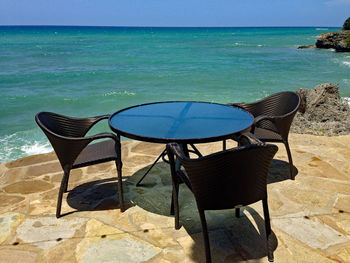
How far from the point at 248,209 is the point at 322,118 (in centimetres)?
395

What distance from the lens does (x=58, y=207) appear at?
8.98 ft

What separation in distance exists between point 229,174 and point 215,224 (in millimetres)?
830

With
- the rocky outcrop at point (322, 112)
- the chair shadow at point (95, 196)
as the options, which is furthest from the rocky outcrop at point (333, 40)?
the chair shadow at point (95, 196)

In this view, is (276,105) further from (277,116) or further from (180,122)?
(180,122)

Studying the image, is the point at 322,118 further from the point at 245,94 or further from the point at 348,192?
the point at 245,94

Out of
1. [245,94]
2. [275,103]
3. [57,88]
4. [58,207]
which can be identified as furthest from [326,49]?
[58,207]

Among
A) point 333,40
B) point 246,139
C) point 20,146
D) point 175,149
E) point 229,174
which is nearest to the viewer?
point 229,174

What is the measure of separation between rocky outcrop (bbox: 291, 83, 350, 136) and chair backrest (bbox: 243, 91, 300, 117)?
1.81 m

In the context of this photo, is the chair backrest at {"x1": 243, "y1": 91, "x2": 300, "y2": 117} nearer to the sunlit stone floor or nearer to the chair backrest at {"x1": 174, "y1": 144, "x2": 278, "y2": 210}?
the sunlit stone floor

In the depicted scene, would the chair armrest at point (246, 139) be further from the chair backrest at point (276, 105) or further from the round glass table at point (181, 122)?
the chair backrest at point (276, 105)

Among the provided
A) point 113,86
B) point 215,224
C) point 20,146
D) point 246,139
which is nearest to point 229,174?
point 246,139

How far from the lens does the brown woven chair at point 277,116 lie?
126 inches

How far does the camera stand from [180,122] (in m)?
2.87

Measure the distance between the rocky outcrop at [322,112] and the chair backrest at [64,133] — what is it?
3716 millimetres
